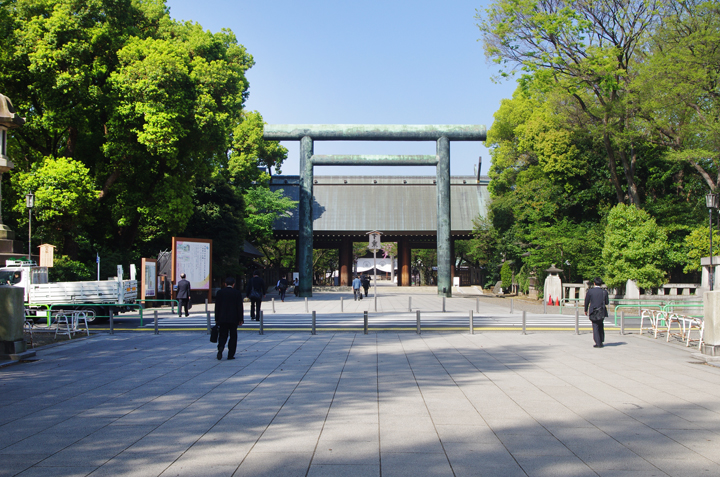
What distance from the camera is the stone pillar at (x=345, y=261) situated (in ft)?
179

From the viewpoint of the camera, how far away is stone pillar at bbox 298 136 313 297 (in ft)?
112

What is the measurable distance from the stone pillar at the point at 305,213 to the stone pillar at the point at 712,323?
2503 cm

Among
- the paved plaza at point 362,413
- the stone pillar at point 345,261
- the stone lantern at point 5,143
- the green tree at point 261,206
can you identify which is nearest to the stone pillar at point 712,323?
the paved plaza at point 362,413

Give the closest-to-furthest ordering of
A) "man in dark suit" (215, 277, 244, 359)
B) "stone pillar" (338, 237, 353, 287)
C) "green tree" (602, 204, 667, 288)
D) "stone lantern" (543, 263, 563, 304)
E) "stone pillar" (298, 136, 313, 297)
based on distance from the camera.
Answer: "man in dark suit" (215, 277, 244, 359), "green tree" (602, 204, 667, 288), "stone lantern" (543, 263, 563, 304), "stone pillar" (298, 136, 313, 297), "stone pillar" (338, 237, 353, 287)

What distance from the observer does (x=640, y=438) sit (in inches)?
226

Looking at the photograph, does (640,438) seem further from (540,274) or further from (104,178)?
(540,274)

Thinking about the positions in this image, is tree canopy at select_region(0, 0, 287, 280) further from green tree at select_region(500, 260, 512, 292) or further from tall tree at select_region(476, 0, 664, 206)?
green tree at select_region(500, 260, 512, 292)

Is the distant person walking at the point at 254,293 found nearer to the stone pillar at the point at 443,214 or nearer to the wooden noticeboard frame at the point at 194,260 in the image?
the wooden noticeboard frame at the point at 194,260

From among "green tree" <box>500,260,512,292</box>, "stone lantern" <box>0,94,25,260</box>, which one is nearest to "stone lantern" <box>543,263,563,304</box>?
"green tree" <box>500,260,512,292</box>

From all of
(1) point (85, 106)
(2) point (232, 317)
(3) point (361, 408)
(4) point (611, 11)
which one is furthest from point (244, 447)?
(4) point (611, 11)

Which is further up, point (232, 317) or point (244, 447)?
point (232, 317)

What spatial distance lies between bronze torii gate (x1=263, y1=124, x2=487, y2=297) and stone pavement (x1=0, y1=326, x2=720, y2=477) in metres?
22.6

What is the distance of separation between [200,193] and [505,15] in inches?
753

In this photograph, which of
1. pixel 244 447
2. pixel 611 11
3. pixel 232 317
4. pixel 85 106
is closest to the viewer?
pixel 244 447
